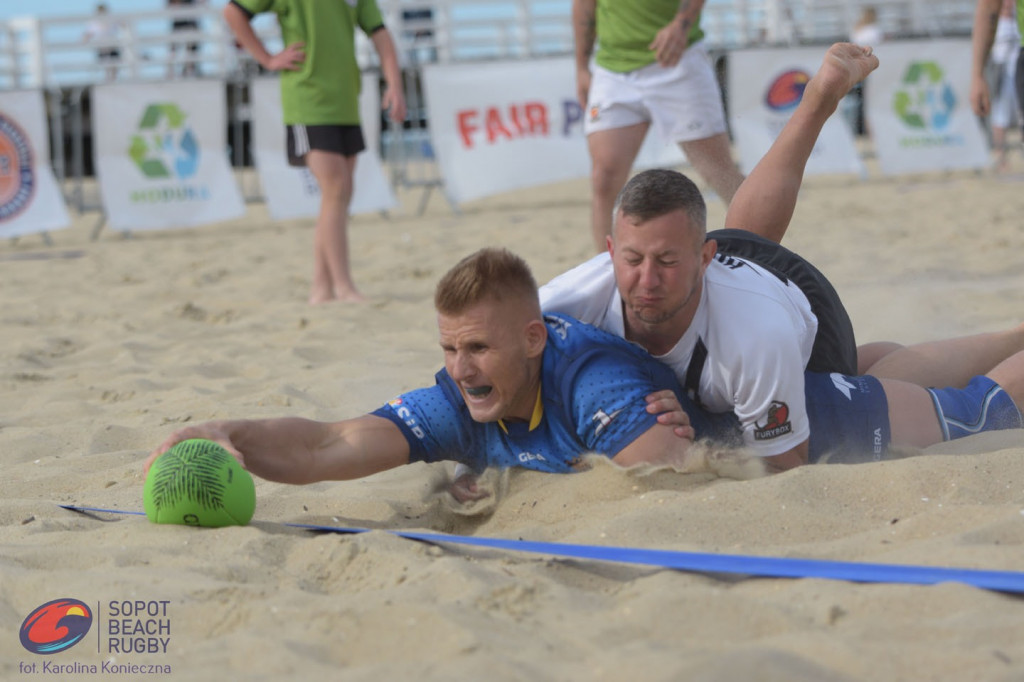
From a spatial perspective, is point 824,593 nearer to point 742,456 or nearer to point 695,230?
point 742,456

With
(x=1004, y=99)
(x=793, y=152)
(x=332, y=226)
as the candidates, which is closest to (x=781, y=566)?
(x=793, y=152)

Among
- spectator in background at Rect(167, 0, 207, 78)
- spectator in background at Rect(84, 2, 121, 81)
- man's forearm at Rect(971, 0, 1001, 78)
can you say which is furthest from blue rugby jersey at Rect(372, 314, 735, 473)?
spectator in background at Rect(167, 0, 207, 78)

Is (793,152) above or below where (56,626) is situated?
above

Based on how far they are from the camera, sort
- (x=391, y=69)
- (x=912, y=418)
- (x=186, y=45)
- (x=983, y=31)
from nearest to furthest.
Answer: (x=912, y=418)
(x=983, y=31)
(x=391, y=69)
(x=186, y=45)

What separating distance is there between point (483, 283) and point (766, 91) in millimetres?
8197

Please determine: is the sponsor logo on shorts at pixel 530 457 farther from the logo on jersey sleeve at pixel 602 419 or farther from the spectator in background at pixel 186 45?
the spectator in background at pixel 186 45

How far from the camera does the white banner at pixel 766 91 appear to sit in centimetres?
1004

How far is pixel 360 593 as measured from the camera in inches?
78.2

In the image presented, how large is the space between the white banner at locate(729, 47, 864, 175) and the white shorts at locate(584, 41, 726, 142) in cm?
538

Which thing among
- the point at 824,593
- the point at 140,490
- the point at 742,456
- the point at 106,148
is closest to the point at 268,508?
the point at 140,490

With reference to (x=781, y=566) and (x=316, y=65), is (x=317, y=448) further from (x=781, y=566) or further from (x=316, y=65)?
(x=316, y=65)

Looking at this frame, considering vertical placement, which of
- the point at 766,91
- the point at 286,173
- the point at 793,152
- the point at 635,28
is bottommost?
the point at 286,173

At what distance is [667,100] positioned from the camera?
4711 millimetres

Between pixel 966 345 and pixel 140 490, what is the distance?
2.45 meters
